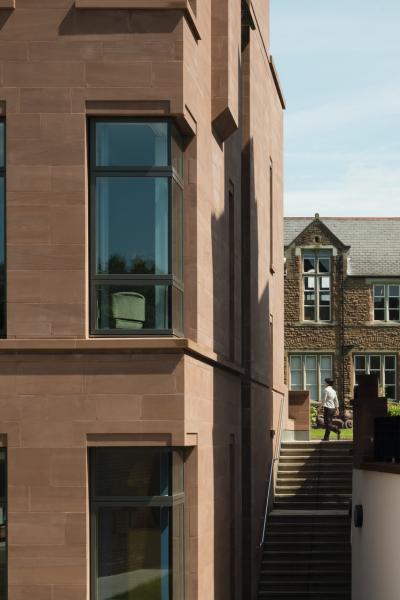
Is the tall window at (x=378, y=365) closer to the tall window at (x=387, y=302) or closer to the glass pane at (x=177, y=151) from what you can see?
the tall window at (x=387, y=302)

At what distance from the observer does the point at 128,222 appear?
17.7 m

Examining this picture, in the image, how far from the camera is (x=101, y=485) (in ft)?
56.6

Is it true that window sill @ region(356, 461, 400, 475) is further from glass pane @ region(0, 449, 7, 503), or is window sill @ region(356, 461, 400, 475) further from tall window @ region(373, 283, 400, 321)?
tall window @ region(373, 283, 400, 321)

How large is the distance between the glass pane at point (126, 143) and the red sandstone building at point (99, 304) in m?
0.02

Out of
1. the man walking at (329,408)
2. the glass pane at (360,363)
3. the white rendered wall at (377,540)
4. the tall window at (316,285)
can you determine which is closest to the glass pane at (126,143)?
the white rendered wall at (377,540)

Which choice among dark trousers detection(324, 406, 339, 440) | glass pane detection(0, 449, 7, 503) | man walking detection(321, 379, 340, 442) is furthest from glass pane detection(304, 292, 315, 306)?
glass pane detection(0, 449, 7, 503)

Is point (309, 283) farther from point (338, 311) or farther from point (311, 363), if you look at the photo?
point (311, 363)

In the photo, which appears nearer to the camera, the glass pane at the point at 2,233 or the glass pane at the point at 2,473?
the glass pane at the point at 2,473

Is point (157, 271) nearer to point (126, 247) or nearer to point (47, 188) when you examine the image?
point (126, 247)

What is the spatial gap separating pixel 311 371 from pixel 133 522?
46617 mm

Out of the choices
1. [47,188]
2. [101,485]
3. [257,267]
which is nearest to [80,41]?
[47,188]

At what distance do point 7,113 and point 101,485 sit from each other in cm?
478

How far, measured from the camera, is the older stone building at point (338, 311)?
6394 centimetres

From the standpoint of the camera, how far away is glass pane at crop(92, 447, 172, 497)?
1725 cm
